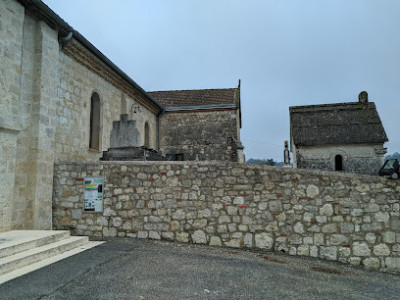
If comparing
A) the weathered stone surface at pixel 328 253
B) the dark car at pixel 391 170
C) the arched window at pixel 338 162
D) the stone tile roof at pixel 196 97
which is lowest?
the weathered stone surface at pixel 328 253

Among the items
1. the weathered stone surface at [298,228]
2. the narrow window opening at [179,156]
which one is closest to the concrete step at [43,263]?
the weathered stone surface at [298,228]

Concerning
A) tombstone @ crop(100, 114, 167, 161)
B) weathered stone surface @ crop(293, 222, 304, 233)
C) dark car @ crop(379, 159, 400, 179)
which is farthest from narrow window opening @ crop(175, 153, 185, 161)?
dark car @ crop(379, 159, 400, 179)

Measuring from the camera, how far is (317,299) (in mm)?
3848

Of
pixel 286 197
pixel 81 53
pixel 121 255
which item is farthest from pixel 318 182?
pixel 81 53

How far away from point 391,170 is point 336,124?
Answer: 12423 mm

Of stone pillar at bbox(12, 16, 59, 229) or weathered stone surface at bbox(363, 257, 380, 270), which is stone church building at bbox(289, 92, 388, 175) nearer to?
weathered stone surface at bbox(363, 257, 380, 270)

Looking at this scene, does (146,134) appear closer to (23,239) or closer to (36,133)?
(36,133)

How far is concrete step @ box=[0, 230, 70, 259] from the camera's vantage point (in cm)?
471

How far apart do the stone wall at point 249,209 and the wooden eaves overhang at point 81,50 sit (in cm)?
372

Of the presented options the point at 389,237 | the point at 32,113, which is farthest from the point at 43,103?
the point at 389,237

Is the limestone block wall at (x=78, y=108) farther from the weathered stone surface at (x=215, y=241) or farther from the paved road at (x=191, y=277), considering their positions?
the weathered stone surface at (x=215, y=241)

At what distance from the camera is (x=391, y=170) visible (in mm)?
5977

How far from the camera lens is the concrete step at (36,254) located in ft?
14.0

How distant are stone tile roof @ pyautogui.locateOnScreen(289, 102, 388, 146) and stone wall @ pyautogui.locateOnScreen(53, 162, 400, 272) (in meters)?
11.0
